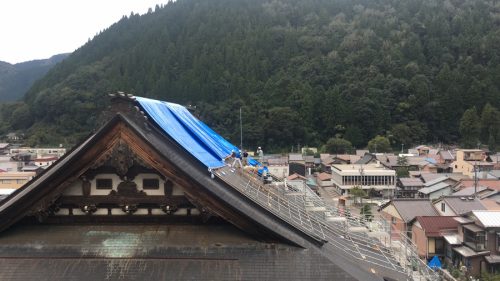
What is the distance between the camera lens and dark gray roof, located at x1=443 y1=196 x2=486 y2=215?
3050cm

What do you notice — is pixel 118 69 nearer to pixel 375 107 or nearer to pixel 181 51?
pixel 181 51

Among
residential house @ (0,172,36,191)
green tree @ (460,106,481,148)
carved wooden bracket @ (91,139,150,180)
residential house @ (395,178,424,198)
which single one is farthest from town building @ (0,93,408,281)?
green tree @ (460,106,481,148)

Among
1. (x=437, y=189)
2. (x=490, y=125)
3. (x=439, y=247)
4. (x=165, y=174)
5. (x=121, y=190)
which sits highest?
(x=490, y=125)

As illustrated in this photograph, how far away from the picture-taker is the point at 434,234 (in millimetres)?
27016

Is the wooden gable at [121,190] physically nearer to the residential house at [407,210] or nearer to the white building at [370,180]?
the residential house at [407,210]

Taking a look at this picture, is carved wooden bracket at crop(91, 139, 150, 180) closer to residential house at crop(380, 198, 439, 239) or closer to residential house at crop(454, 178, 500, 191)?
residential house at crop(380, 198, 439, 239)

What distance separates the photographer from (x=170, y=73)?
120m

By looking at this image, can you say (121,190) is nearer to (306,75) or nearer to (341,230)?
(341,230)

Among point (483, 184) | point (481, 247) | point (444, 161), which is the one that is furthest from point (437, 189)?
point (444, 161)

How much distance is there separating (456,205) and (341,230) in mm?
28639

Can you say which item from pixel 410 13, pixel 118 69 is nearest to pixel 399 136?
pixel 410 13

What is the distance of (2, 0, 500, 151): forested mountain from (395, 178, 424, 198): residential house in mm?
37657

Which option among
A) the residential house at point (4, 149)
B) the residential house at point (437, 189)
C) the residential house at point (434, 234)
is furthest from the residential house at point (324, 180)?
the residential house at point (4, 149)

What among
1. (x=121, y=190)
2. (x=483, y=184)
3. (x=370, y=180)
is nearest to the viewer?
(x=121, y=190)
